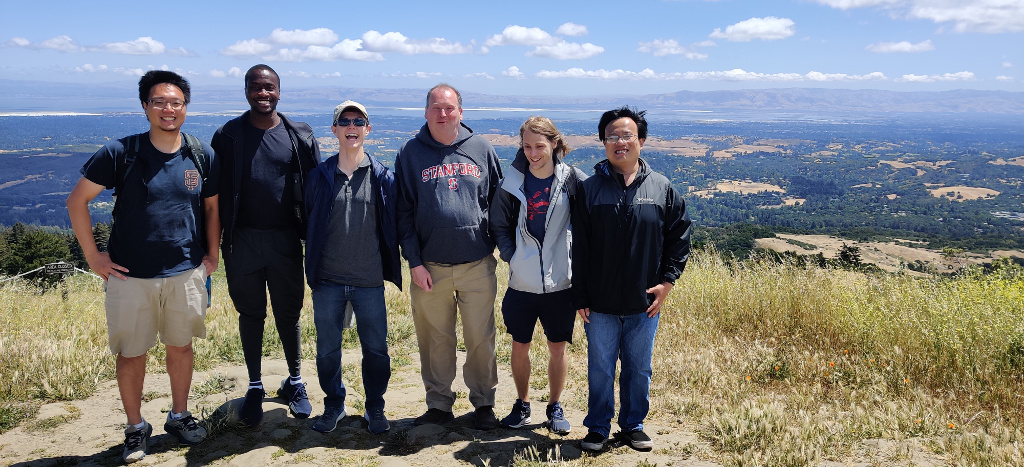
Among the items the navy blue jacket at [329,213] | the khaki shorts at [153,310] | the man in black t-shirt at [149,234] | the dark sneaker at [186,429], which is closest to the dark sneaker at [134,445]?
the man in black t-shirt at [149,234]

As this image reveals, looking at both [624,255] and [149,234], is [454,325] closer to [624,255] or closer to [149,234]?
[624,255]

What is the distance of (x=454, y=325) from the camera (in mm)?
4043

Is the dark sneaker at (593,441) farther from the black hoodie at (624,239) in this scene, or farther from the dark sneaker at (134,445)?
the dark sneaker at (134,445)

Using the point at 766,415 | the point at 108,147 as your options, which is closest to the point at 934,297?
the point at 766,415

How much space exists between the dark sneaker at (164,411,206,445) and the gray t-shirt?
126cm

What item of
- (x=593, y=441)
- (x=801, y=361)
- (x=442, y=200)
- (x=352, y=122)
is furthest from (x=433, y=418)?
(x=801, y=361)

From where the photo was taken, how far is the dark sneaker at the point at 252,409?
3.96 metres

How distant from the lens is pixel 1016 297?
510 cm

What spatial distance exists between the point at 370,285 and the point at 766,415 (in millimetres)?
2656

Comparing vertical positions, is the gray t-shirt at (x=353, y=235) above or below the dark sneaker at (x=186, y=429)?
above

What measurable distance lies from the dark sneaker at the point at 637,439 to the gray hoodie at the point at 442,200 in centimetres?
144

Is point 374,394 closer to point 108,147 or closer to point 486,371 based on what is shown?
point 486,371

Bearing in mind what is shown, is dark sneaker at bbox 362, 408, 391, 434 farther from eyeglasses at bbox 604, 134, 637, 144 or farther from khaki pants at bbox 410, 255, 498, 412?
eyeglasses at bbox 604, 134, 637, 144

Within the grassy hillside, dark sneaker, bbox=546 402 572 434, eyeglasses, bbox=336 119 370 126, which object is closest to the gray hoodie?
eyeglasses, bbox=336 119 370 126
